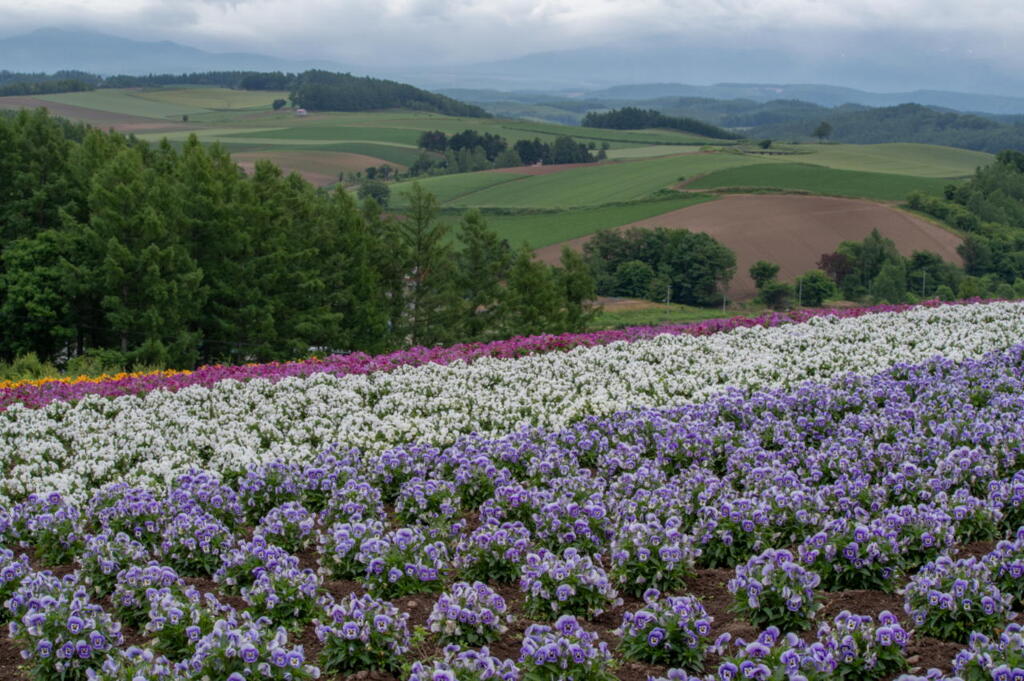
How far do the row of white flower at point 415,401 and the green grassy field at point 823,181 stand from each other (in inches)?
3200

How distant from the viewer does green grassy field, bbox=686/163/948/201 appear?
3954 inches

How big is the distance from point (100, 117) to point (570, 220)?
3318 inches

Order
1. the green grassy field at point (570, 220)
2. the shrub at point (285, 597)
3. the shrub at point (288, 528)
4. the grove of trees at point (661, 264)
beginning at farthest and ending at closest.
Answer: the green grassy field at point (570, 220) → the grove of trees at point (661, 264) → the shrub at point (288, 528) → the shrub at point (285, 597)

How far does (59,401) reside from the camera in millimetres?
16984

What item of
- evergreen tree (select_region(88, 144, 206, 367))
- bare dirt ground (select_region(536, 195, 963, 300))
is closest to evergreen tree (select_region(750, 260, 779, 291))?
bare dirt ground (select_region(536, 195, 963, 300))

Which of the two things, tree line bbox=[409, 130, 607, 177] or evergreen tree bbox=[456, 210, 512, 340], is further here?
tree line bbox=[409, 130, 607, 177]

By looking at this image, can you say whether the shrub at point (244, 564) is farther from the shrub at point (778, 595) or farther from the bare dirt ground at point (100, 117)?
the bare dirt ground at point (100, 117)

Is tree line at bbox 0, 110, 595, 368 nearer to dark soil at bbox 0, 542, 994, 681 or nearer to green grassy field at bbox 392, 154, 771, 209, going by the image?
dark soil at bbox 0, 542, 994, 681

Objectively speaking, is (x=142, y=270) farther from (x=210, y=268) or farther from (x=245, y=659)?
(x=245, y=659)

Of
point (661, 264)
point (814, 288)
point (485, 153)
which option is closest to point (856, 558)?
point (814, 288)

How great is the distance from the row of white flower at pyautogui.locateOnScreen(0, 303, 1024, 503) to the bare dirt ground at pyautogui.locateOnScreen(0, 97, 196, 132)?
12682 cm

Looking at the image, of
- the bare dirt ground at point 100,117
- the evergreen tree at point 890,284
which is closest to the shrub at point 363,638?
the evergreen tree at point 890,284

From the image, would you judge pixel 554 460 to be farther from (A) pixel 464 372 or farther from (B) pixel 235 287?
(B) pixel 235 287

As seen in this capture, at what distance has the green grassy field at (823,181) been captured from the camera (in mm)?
100438
